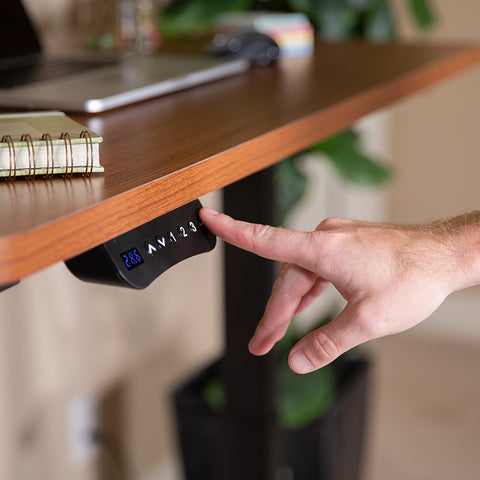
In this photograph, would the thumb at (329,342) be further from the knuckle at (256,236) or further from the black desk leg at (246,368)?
the black desk leg at (246,368)

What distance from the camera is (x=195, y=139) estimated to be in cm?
75

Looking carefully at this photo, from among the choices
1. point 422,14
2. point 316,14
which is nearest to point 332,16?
point 316,14

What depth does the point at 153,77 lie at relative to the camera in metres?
1.01

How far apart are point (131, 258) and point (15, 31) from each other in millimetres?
656

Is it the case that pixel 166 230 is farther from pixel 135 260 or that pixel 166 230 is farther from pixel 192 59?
pixel 192 59

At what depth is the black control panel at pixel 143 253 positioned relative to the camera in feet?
2.08

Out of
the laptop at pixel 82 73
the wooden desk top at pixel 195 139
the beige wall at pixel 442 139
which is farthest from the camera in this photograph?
the beige wall at pixel 442 139

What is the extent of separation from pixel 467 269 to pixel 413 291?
64mm

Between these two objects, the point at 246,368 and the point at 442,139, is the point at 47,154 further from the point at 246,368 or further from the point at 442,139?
the point at 442,139

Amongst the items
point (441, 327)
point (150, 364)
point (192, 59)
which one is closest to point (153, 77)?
point (192, 59)

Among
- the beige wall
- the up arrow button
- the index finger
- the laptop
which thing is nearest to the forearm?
the index finger

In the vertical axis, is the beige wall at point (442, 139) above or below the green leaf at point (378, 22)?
below

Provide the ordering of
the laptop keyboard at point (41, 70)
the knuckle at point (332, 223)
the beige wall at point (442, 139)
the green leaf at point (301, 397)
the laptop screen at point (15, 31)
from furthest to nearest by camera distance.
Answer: the beige wall at point (442, 139), the green leaf at point (301, 397), the laptop screen at point (15, 31), the laptop keyboard at point (41, 70), the knuckle at point (332, 223)

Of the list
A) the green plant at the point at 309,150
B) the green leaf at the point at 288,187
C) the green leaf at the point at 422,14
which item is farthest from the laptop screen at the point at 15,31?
the green leaf at the point at 422,14
